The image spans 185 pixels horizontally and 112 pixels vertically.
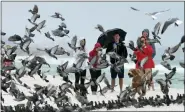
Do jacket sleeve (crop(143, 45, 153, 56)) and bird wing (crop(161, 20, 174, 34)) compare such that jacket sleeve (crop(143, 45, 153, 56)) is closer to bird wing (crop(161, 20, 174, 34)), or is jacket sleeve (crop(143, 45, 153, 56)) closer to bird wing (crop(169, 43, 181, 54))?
bird wing (crop(169, 43, 181, 54))

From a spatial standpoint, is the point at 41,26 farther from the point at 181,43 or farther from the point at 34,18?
the point at 181,43

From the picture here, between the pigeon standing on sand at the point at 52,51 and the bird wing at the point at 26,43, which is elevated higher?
the bird wing at the point at 26,43

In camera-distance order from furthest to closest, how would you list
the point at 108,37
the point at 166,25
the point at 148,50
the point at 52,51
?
the point at 108,37, the point at 148,50, the point at 52,51, the point at 166,25

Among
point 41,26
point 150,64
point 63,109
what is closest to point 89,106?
point 63,109

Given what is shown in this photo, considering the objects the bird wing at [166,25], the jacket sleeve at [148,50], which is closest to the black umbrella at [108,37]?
the jacket sleeve at [148,50]

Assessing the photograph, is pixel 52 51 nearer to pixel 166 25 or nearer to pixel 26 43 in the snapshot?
pixel 26 43

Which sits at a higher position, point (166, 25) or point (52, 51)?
point (166, 25)

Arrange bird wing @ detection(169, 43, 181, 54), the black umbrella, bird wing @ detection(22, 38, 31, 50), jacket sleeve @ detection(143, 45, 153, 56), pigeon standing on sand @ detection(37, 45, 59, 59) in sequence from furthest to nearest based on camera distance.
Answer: the black umbrella
jacket sleeve @ detection(143, 45, 153, 56)
bird wing @ detection(22, 38, 31, 50)
pigeon standing on sand @ detection(37, 45, 59, 59)
bird wing @ detection(169, 43, 181, 54)

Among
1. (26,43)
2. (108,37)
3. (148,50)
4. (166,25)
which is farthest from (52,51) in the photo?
(108,37)

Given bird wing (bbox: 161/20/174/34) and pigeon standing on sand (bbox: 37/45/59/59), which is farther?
pigeon standing on sand (bbox: 37/45/59/59)

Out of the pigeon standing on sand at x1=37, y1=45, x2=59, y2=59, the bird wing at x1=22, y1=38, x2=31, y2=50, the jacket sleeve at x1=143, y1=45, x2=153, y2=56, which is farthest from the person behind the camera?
the jacket sleeve at x1=143, y1=45, x2=153, y2=56

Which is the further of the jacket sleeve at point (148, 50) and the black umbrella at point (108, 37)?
the black umbrella at point (108, 37)

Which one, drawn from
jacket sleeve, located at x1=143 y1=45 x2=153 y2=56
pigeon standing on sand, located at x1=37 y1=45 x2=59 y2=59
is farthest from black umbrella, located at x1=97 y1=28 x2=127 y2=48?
pigeon standing on sand, located at x1=37 y1=45 x2=59 y2=59

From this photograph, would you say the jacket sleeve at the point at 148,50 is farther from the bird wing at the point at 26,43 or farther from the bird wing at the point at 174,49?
the bird wing at the point at 26,43
